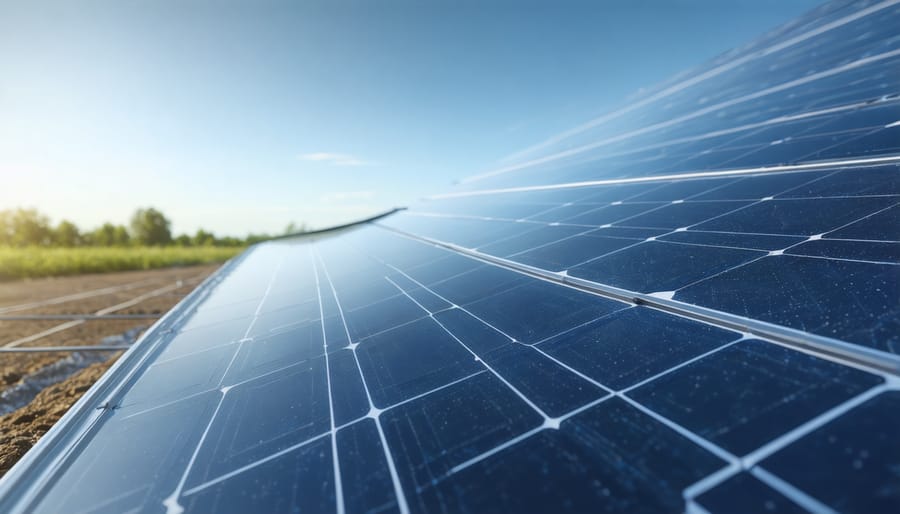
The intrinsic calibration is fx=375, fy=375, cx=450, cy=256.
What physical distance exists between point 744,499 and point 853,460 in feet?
1.19

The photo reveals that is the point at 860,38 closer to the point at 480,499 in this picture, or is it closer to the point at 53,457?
the point at 480,499

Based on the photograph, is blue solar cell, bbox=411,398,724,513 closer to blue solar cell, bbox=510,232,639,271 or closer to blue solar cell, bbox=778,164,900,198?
blue solar cell, bbox=510,232,639,271

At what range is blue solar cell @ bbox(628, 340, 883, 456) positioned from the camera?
1.43 meters

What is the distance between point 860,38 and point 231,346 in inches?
586

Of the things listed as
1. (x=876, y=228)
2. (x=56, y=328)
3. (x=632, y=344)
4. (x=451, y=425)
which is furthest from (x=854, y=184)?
(x=56, y=328)

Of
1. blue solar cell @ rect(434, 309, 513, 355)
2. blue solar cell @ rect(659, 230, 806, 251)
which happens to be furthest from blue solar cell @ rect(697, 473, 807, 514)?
blue solar cell @ rect(659, 230, 806, 251)

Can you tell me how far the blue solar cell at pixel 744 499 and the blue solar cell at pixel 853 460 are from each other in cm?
8

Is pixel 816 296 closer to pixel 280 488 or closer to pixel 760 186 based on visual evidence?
pixel 760 186

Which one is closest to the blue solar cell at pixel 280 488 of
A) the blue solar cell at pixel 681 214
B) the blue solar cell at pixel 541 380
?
the blue solar cell at pixel 541 380

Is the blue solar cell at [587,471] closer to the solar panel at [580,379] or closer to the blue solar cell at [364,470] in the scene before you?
the solar panel at [580,379]

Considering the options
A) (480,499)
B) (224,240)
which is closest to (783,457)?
(480,499)

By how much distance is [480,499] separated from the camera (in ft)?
4.93

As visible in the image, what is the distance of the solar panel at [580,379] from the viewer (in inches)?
55.4

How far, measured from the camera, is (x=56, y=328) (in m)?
11.9
